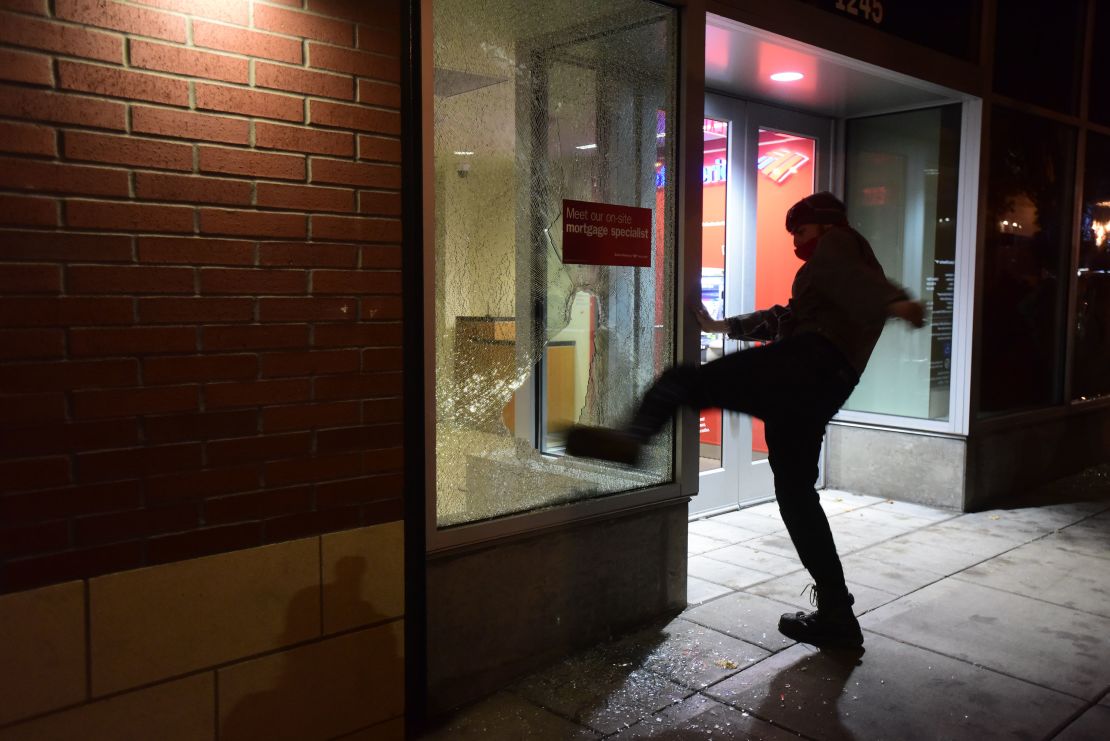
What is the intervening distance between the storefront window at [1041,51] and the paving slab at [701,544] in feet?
13.2

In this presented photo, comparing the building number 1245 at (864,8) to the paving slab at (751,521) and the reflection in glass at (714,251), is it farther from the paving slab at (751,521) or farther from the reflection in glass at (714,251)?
the paving slab at (751,521)

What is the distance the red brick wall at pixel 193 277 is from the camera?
2.34 metres

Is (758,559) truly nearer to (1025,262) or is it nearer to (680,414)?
(680,414)

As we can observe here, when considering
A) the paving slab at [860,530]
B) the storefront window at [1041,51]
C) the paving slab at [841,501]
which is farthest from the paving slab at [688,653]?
the storefront window at [1041,51]

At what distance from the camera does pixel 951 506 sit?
6.61m

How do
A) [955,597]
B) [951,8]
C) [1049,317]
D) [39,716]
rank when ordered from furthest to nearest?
1. [1049,317]
2. [951,8]
3. [955,597]
4. [39,716]

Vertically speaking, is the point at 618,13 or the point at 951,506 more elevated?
the point at 618,13

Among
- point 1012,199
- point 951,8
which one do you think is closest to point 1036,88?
point 1012,199

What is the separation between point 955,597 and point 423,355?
324 cm

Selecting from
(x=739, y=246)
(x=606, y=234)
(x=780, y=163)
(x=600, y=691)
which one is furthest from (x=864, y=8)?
(x=600, y=691)

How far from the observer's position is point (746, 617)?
4.36 metres

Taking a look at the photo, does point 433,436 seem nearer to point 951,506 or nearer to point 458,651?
point 458,651

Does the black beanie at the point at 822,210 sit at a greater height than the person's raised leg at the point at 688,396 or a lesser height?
greater

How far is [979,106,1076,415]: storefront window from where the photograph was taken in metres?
6.84
